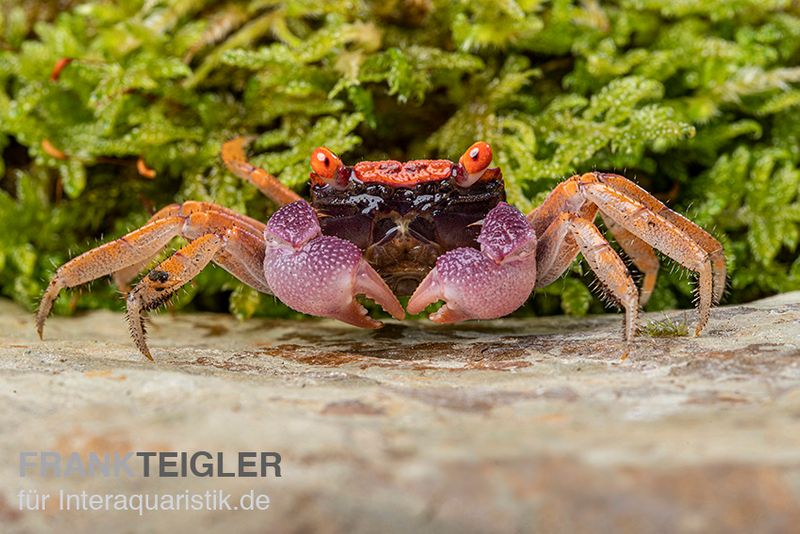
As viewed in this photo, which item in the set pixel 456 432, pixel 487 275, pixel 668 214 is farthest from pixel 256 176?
pixel 456 432

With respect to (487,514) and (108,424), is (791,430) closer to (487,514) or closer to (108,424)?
(487,514)

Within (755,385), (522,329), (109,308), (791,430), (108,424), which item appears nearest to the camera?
(791,430)

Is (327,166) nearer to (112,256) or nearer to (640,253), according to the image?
(112,256)

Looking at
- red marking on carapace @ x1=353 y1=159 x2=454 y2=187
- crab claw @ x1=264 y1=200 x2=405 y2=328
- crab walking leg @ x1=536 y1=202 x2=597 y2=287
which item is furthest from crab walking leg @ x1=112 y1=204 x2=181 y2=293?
crab walking leg @ x1=536 y1=202 x2=597 y2=287

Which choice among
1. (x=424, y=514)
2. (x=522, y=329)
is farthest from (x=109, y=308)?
(x=424, y=514)

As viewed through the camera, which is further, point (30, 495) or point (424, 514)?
point (30, 495)

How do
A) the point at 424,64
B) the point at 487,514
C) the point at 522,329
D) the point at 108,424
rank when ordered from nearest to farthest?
the point at 487,514 → the point at 108,424 → the point at 522,329 → the point at 424,64
